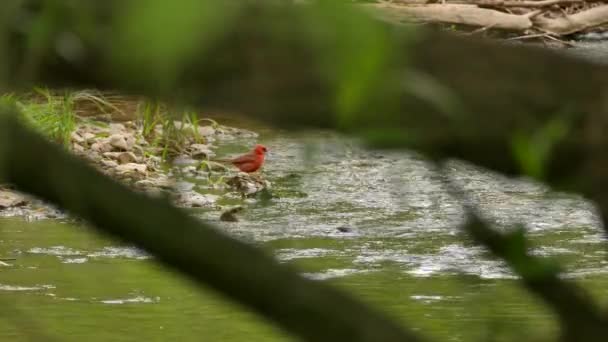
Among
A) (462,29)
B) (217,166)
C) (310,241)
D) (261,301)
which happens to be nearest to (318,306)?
(261,301)

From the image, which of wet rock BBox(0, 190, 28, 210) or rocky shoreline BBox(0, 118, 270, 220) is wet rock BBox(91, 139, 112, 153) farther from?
wet rock BBox(0, 190, 28, 210)

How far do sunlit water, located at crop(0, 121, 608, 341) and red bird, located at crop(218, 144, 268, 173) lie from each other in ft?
0.54

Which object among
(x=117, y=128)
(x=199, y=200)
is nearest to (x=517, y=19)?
(x=199, y=200)

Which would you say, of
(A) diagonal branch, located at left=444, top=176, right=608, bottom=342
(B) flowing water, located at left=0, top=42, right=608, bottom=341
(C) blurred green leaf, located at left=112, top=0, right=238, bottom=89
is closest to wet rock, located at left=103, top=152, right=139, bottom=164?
(B) flowing water, located at left=0, top=42, right=608, bottom=341

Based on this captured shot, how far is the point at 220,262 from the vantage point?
87 cm

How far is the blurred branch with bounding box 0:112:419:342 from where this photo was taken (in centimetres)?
85

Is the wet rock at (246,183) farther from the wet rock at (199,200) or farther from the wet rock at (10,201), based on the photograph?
the wet rock at (10,201)

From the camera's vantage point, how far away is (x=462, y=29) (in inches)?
55.6

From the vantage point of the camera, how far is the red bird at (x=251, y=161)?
9188mm

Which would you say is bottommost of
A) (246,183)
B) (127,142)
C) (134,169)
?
(246,183)

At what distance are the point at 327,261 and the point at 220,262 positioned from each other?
254 inches

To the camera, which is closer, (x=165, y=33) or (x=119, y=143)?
(x=165, y=33)

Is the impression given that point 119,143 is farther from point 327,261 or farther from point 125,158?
point 327,261

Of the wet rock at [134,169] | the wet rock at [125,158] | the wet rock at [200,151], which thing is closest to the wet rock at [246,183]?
the wet rock at [200,151]
